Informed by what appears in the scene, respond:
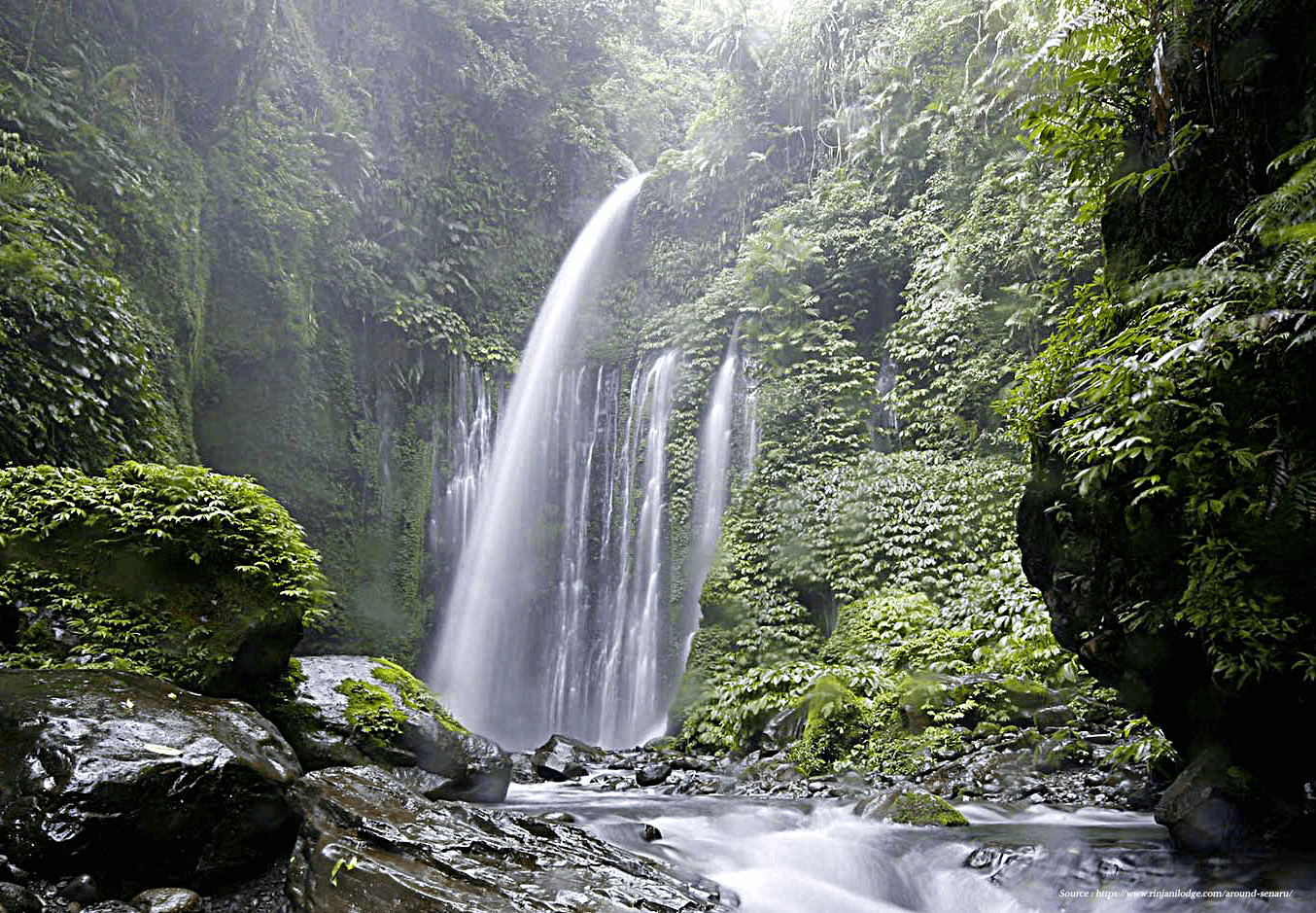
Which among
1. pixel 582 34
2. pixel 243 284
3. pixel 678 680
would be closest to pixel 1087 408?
pixel 678 680

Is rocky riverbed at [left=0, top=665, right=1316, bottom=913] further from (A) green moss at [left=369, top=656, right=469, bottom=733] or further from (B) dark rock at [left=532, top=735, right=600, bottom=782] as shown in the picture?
(B) dark rock at [left=532, top=735, right=600, bottom=782]

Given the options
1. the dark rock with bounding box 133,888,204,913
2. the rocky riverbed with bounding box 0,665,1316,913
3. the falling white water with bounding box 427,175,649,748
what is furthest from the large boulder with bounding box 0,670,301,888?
the falling white water with bounding box 427,175,649,748

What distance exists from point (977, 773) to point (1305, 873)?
3292 millimetres

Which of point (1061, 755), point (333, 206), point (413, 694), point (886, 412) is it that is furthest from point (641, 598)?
point (333, 206)

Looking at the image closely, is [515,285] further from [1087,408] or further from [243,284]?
[1087,408]

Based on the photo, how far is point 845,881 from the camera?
16.7ft

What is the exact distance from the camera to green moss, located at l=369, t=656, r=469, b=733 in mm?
6469

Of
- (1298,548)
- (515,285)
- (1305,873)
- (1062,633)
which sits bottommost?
(1305,873)

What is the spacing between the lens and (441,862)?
3598 mm

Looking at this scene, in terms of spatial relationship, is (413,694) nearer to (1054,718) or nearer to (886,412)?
(1054,718)

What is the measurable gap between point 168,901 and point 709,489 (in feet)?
37.0

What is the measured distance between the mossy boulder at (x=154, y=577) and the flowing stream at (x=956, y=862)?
115 inches

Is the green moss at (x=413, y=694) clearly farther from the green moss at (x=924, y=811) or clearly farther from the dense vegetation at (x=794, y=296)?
the green moss at (x=924, y=811)

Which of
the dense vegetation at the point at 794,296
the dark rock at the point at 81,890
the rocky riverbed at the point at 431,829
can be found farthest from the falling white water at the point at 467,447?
the dark rock at the point at 81,890
